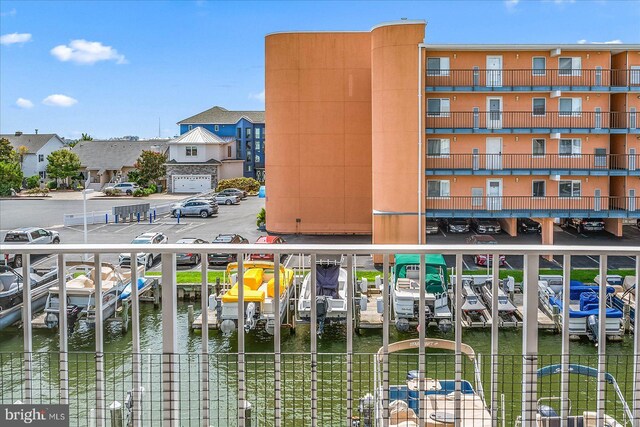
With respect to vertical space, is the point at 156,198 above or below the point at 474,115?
below

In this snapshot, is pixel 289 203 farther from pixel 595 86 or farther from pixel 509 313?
pixel 509 313

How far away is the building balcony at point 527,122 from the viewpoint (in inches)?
712

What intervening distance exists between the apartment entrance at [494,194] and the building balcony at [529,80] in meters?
2.67

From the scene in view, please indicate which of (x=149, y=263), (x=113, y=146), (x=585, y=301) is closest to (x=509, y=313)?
(x=585, y=301)

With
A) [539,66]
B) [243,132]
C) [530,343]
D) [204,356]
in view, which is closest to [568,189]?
[539,66]

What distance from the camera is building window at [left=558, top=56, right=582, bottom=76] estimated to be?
18.2 meters

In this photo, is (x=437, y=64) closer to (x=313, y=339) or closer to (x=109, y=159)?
(x=313, y=339)

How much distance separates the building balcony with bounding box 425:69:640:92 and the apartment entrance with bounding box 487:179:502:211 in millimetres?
2673

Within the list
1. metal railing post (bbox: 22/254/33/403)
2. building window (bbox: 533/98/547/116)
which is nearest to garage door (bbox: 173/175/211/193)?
building window (bbox: 533/98/547/116)

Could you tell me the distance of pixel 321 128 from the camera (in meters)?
21.9

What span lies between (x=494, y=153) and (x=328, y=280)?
28.4ft

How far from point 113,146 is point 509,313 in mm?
41690

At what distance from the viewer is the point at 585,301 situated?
1100 cm

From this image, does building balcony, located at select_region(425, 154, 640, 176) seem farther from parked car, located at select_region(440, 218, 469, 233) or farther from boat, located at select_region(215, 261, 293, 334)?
boat, located at select_region(215, 261, 293, 334)
